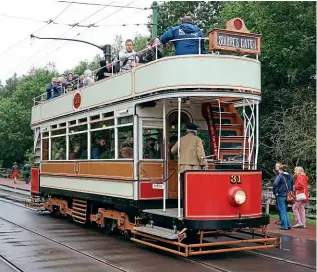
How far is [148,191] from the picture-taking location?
11102 millimetres

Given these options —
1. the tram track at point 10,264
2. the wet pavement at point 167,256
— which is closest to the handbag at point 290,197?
the wet pavement at point 167,256

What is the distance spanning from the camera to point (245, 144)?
1127 cm

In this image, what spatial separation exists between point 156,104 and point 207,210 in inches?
111

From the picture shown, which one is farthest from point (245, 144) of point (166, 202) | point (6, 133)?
point (6, 133)

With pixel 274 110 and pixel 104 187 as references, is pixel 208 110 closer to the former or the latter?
pixel 104 187

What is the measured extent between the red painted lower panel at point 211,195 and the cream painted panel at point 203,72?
5.48 feet

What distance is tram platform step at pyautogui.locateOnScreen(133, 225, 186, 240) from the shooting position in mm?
9578

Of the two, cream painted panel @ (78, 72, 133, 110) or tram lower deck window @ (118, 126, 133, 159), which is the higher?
cream painted panel @ (78, 72, 133, 110)

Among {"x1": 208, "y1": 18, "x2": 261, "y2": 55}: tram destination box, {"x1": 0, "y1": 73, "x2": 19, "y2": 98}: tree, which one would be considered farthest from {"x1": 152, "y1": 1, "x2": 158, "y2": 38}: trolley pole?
{"x1": 0, "y1": 73, "x2": 19, "y2": 98}: tree

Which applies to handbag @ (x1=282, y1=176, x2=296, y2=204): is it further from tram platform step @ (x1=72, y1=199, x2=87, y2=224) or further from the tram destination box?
tram platform step @ (x1=72, y1=199, x2=87, y2=224)

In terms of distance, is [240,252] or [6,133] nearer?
[240,252]

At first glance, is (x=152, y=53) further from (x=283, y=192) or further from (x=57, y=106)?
(x=57, y=106)

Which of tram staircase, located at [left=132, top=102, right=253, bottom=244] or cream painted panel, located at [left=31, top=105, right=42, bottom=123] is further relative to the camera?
cream painted panel, located at [left=31, top=105, right=42, bottom=123]

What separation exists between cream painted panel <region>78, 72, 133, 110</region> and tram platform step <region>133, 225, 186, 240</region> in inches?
111
